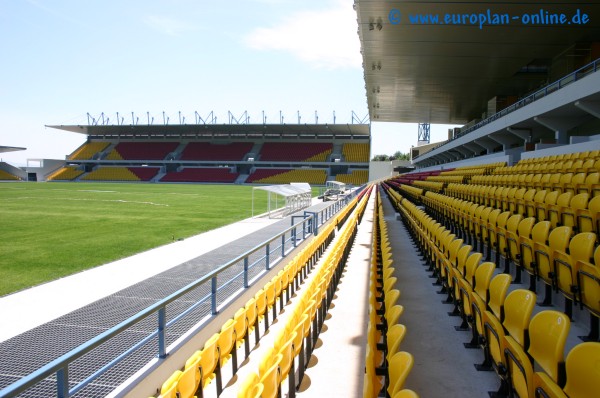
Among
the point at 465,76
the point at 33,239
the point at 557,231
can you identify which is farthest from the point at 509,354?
the point at 465,76

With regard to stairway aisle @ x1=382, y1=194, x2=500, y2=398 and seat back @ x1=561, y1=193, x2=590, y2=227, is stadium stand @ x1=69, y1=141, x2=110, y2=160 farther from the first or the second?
seat back @ x1=561, y1=193, x2=590, y2=227

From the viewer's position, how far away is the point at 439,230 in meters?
6.87

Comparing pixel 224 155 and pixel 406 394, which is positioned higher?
pixel 224 155

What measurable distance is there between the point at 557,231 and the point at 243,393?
3.93m

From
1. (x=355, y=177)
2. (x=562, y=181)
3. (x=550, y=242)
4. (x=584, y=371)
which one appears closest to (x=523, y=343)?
(x=584, y=371)

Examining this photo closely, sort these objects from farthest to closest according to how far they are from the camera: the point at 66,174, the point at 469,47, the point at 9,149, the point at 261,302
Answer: the point at 66,174, the point at 9,149, the point at 469,47, the point at 261,302

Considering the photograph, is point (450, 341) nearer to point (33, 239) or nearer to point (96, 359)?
point (96, 359)

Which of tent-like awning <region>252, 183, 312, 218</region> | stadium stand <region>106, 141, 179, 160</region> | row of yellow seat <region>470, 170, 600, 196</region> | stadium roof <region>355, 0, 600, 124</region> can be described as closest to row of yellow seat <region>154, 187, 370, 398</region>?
row of yellow seat <region>470, 170, 600, 196</region>

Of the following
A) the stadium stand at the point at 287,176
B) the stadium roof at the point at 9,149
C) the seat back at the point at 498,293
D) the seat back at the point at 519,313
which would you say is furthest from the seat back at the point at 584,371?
the stadium roof at the point at 9,149

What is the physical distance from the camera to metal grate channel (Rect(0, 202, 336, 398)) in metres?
3.73

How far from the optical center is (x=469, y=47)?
1816 centimetres

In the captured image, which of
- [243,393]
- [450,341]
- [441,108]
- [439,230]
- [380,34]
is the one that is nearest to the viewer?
[243,393]

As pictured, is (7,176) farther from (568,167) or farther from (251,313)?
(568,167)

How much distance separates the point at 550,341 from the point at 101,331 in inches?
184
